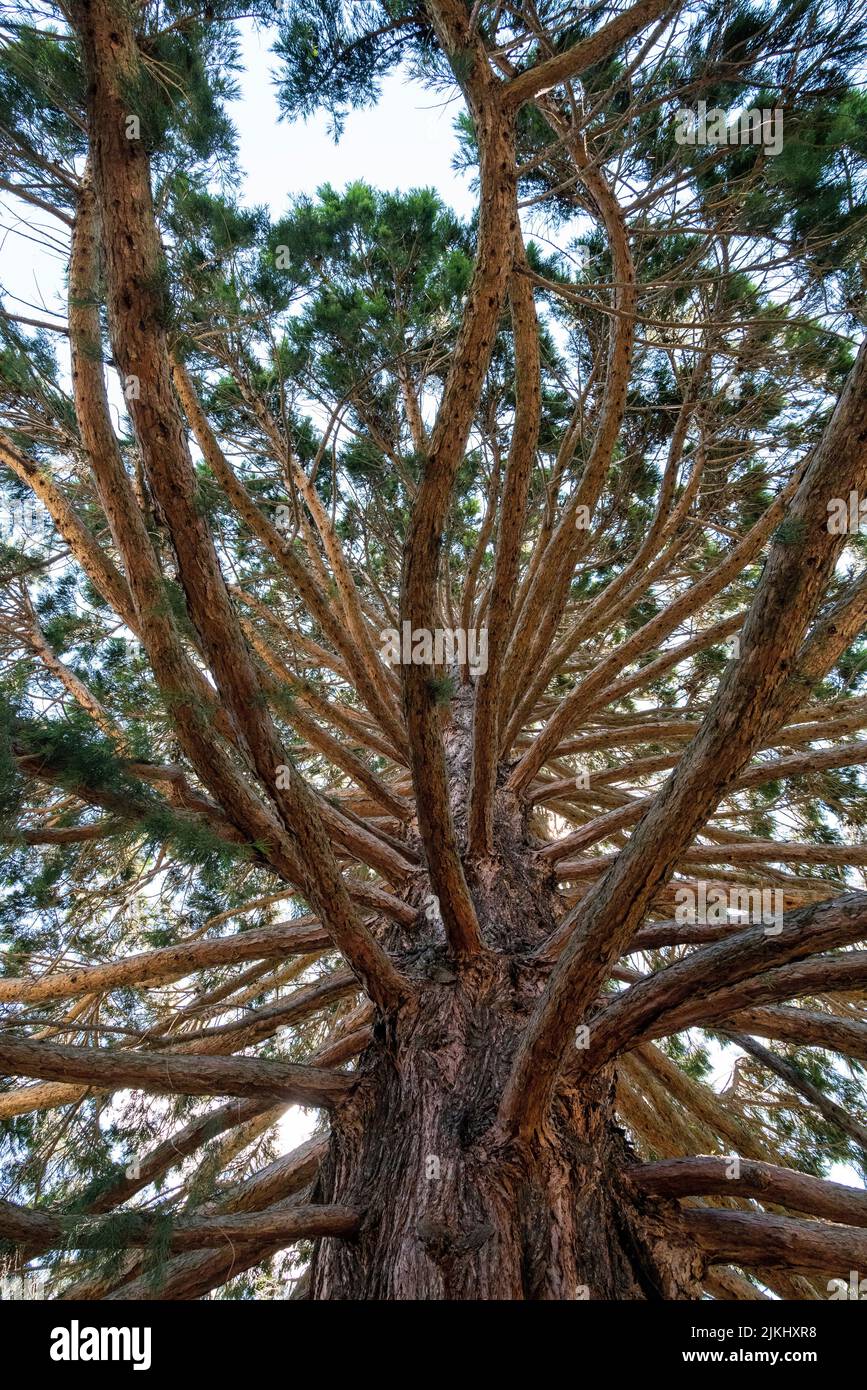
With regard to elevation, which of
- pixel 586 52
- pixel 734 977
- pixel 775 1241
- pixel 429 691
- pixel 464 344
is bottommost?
pixel 775 1241

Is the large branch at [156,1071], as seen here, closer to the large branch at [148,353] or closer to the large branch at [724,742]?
the large branch at [724,742]

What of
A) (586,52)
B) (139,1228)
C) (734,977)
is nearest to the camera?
(139,1228)

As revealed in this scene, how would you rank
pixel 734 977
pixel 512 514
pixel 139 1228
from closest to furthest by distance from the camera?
pixel 139 1228 < pixel 734 977 < pixel 512 514

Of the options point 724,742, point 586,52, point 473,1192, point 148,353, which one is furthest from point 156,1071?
point 586,52

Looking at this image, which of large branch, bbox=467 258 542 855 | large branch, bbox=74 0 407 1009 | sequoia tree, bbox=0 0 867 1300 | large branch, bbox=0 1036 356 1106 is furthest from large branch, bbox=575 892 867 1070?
large branch, bbox=74 0 407 1009

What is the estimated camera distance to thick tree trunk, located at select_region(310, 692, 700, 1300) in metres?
1.88

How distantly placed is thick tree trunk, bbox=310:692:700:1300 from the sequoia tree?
0.5 inches

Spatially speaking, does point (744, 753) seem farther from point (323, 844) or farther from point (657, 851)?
point (323, 844)

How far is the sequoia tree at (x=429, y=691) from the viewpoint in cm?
180

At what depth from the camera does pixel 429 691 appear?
208 cm

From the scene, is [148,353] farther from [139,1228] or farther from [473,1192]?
[473,1192]

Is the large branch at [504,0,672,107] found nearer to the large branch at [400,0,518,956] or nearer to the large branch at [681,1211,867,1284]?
the large branch at [400,0,518,956]

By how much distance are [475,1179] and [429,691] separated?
123cm
